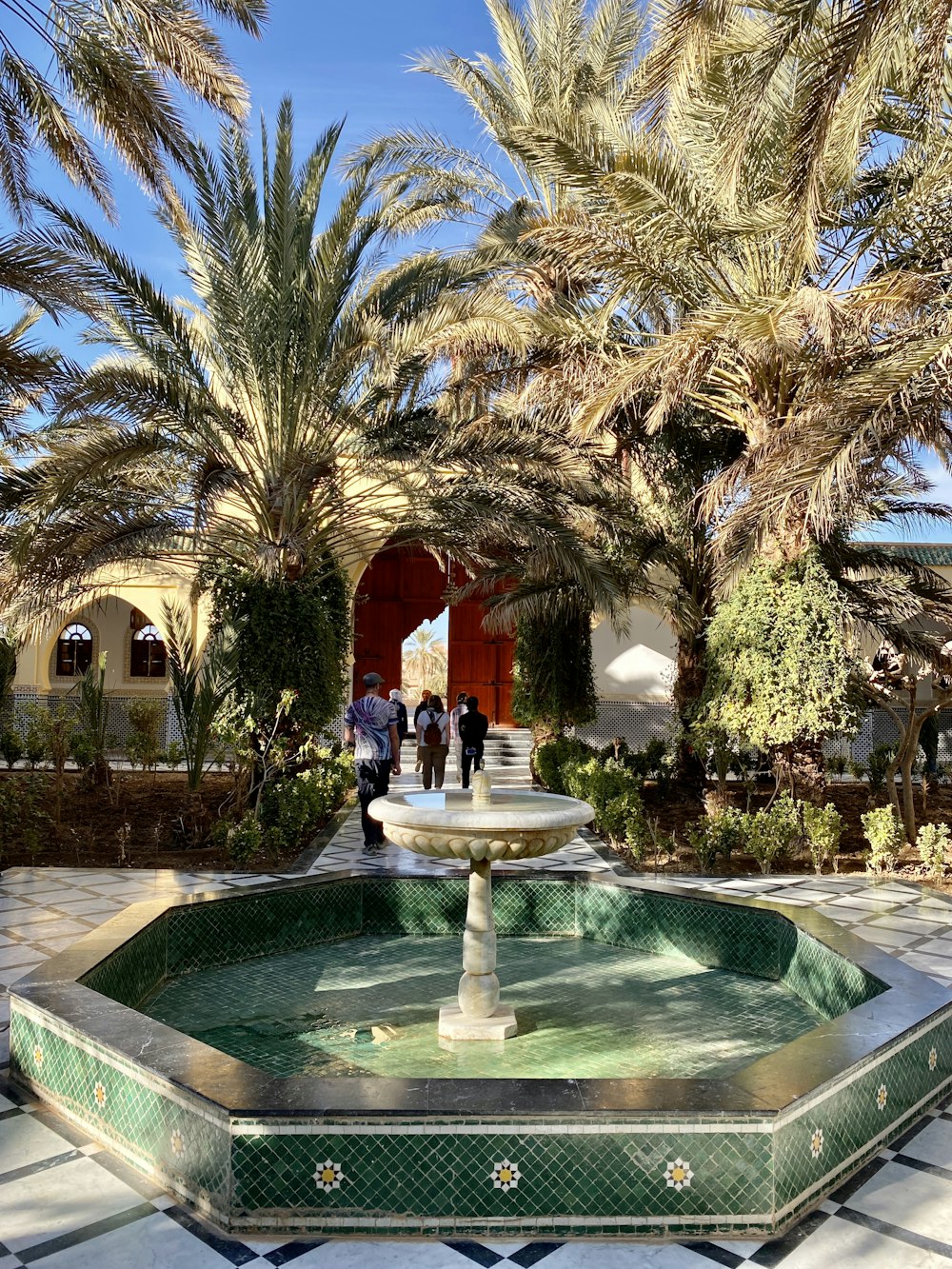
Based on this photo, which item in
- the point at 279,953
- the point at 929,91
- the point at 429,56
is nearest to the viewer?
the point at 279,953

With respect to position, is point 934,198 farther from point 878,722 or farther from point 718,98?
point 878,722

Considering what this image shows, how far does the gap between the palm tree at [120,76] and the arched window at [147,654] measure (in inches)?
509

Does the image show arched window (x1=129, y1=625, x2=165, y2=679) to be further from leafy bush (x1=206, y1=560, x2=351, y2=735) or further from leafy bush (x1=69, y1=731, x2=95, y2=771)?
leafy bush (x1=206, y1=560, x2=351, y2=735)

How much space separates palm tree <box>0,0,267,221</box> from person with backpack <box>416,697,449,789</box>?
5794 millimetres

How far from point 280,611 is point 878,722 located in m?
11.4

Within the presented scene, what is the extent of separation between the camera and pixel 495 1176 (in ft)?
9.03

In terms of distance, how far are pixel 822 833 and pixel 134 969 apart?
17.3 feet

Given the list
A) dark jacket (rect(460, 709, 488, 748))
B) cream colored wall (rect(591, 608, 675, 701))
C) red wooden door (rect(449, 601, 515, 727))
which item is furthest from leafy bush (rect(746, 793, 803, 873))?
red wooden door (rect(449, 601, 515, 727))

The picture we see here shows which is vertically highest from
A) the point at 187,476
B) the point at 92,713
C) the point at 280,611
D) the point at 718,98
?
the point at 718,98

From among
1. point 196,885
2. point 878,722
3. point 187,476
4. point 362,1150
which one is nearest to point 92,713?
point 187,476

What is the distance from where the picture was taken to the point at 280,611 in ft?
29.1

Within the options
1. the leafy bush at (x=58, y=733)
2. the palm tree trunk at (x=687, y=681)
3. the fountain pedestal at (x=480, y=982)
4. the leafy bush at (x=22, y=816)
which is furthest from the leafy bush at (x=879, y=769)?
the fountain pedestal at (x=480, y=982)

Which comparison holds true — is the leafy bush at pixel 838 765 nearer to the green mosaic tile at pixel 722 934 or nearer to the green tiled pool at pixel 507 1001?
the green mosaic tile at pixel 722 934

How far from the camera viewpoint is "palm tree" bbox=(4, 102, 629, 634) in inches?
309
